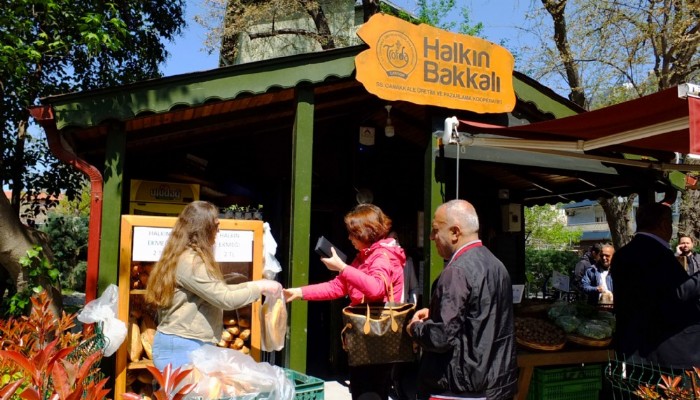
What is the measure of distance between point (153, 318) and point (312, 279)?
3.87 metres

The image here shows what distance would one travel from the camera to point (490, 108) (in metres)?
5.16

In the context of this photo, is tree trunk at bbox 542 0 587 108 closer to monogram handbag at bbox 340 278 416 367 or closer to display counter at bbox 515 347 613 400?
display counter at bbox 515 347 613 400

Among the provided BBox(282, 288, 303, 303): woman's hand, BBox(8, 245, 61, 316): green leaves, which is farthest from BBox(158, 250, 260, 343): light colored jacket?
BBox(8, 245, 61, 316): green leaves

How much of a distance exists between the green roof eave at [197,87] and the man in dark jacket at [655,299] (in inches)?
101

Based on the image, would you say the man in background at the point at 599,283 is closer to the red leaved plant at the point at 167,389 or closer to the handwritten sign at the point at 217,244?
the handwritten sign at the point at 217,244

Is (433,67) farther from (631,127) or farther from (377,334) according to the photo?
(377,334)

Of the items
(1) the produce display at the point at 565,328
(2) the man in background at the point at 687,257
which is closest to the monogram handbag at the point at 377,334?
(1) the produce display at the point at 565,328

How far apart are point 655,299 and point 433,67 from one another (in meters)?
2.57

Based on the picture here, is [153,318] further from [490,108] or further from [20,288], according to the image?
[490,108]

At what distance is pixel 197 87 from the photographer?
14.3 ft

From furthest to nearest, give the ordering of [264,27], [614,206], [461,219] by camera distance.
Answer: [264,27], [614,206], [461,219]

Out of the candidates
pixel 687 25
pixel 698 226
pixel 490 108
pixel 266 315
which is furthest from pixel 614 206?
pixel 266 315

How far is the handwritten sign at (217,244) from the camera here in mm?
4000

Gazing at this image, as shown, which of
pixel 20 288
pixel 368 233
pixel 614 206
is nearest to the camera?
pixel 368 233
